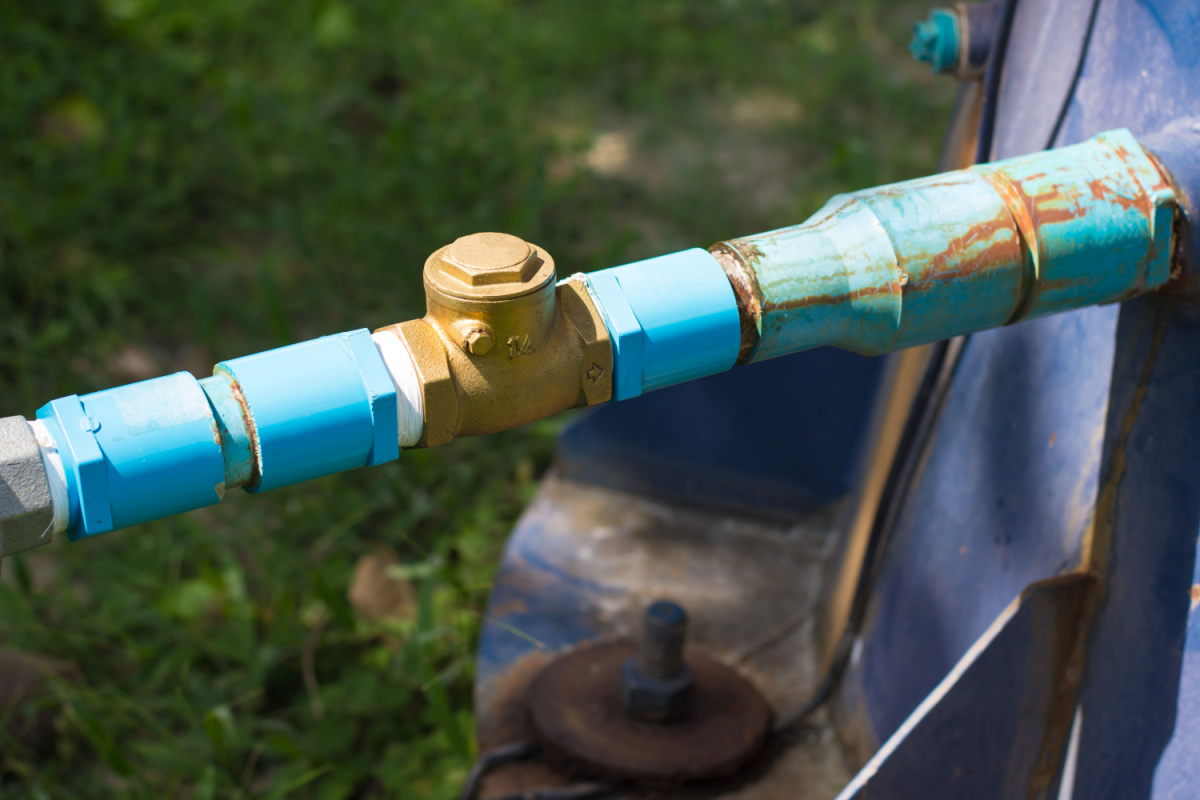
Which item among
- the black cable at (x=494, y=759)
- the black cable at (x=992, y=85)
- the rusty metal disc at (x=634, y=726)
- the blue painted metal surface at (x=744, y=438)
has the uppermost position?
the black cable at (x=992, y=85)

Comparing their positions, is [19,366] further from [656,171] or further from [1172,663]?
[1172,663]

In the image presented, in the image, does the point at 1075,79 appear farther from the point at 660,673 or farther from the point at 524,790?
the point at 524,790

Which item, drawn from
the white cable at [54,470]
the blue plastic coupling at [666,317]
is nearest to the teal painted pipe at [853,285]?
the blue plastic coupling at [666,317]

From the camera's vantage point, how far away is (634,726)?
1.52 m

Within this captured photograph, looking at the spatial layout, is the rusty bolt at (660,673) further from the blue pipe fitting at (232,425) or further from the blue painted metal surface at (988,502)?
the blue pipe fitting at (232,425)

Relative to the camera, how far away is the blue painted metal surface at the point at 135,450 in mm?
754

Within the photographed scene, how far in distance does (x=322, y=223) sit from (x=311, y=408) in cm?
215

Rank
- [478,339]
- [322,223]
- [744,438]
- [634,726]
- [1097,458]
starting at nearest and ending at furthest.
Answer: [478,339]
[1097,458]
[634,726]
[744,438]
[322,223]

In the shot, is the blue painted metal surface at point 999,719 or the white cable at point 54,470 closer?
the white cable at point 54,470

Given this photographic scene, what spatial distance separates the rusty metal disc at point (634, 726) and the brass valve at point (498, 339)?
72 cm

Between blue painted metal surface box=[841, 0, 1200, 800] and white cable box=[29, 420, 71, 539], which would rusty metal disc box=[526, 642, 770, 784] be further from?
white cable box=[29, 420, 71, 539]

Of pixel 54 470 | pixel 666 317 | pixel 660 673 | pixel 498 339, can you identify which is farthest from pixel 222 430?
pixel 660 673

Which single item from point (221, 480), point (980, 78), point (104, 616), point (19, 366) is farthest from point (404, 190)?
point (221, 480)

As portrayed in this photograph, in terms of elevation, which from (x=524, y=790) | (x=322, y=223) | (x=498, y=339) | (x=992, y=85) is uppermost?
(x=992, y=85)
